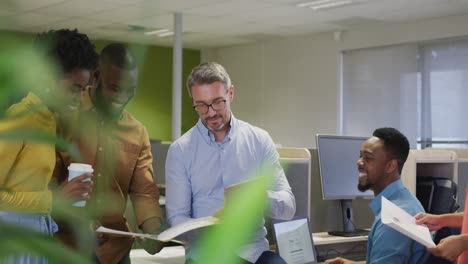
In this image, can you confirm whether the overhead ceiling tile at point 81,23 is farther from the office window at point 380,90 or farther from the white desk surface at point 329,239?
the white desk surface at point 329,239

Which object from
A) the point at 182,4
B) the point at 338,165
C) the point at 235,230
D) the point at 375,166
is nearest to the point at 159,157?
the point at 182,4

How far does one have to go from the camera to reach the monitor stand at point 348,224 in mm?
3202

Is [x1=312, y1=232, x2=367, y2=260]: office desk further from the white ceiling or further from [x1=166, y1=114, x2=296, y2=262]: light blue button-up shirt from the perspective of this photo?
the white ceiling

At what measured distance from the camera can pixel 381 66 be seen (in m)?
7.83

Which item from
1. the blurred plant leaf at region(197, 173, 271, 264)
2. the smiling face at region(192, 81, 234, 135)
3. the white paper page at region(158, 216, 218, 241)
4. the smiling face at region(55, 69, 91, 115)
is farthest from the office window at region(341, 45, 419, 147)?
the blurred plant leaf at region(197, 173, 271, 264)

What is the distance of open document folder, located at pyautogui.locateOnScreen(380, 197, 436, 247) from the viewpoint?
5.55ft

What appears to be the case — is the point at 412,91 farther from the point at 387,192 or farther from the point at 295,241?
the point at 387,192

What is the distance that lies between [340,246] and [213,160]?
1278 mm

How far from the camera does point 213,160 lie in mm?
2111

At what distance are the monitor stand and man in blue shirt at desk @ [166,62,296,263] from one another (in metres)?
1.15

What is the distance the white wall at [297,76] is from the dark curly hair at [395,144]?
513 cm

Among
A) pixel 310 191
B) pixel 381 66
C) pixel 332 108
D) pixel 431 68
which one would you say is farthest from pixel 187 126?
pixel 310 191

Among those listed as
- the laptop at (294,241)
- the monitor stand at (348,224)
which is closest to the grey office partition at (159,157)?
the monitor stand at (348,224)

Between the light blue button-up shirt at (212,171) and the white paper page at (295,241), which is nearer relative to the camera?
the light blue button-up shirt at (212,171)
